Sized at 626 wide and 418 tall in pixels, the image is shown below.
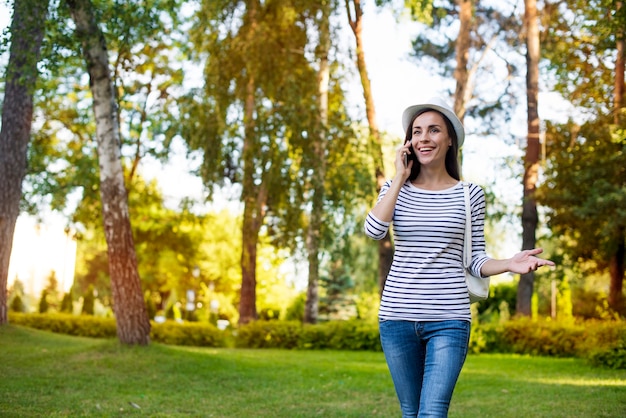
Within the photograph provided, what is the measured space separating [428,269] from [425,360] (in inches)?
14.7

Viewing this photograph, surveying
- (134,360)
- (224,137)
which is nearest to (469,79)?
(224,137)

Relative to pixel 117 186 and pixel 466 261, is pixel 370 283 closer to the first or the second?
pixel 117 186

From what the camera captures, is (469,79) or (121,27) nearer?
(121,27)

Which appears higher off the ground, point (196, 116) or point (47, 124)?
point (47, 124)

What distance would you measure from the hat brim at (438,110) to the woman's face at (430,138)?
3 centimetres

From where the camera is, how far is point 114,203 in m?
11.7

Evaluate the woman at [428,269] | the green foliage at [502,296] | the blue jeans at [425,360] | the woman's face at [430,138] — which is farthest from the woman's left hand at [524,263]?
the green foliage at [502,296]

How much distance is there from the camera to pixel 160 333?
19203 mm

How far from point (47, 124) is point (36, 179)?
7.15 ft

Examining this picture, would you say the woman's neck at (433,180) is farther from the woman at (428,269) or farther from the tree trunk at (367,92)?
the tree trunk at (367,92)

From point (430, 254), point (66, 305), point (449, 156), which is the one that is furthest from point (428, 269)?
point (66, 305)

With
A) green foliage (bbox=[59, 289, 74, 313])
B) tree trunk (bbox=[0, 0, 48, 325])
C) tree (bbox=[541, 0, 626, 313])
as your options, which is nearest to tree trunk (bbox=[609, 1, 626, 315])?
tree (bbox=[541, 0, 626, 313])

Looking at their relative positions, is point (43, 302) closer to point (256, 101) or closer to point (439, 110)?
point (256, 101)

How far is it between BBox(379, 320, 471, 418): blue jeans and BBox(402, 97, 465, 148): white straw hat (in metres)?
0.88
